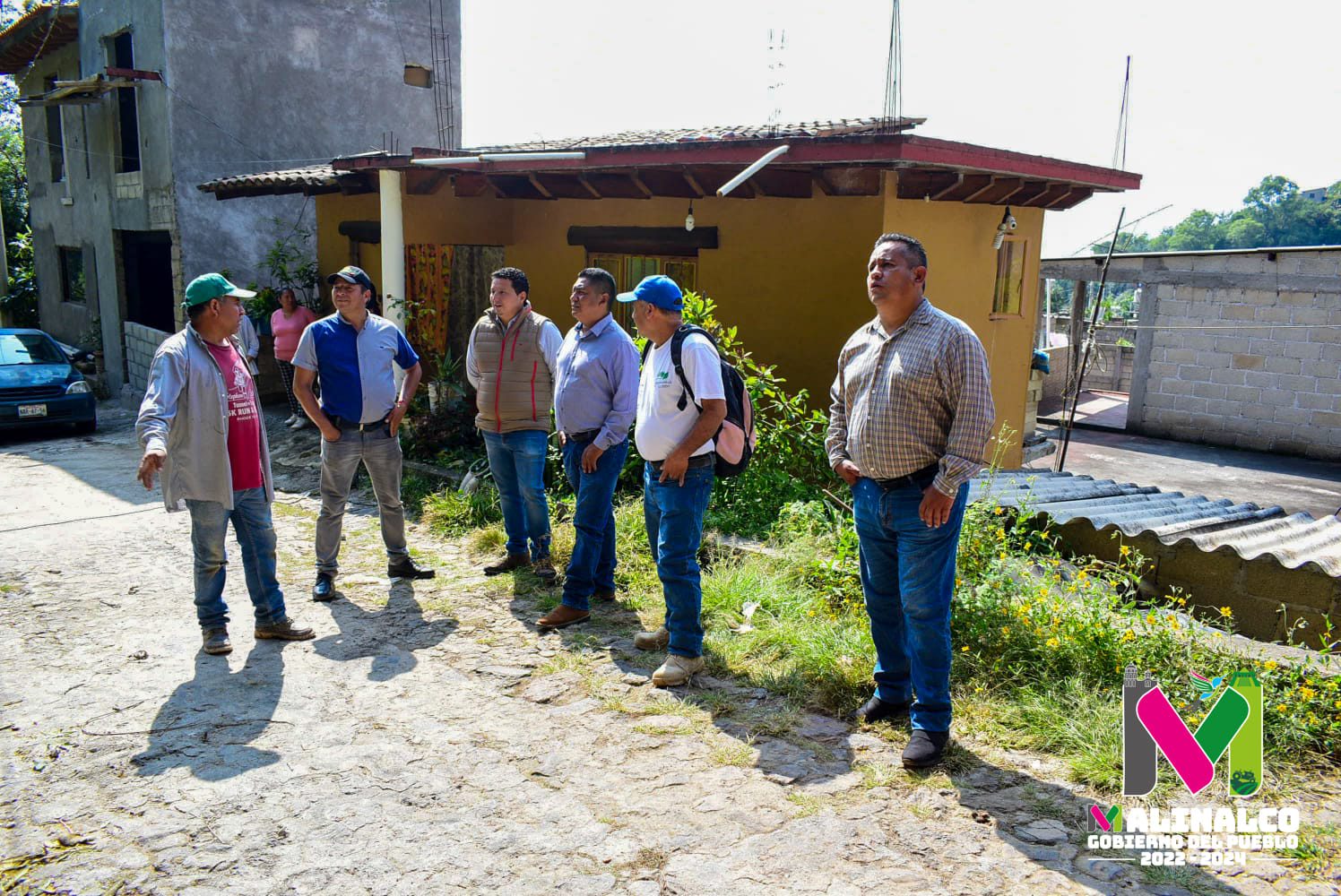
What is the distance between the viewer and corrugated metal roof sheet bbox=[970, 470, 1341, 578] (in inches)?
215

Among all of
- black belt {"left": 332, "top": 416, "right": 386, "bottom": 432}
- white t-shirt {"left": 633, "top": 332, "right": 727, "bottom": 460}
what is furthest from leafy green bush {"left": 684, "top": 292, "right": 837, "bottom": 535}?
black belt {"left": 332, "top": 416, "right": 386, "bottom": 432}

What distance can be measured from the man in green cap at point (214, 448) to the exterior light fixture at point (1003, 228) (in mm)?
6715

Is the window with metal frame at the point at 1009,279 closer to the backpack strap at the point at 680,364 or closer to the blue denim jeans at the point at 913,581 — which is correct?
the backpack strap at the point at 680,364

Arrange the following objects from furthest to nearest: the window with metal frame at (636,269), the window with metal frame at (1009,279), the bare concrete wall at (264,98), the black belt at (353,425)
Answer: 1. the bare concrete wall at (264,98)
2. the window with metal frame at (1009,279)
3. the window with metal frame at (636,269)
4. the black belt at (353,425)

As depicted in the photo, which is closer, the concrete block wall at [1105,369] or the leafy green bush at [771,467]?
the leafy green bush at [771,467]

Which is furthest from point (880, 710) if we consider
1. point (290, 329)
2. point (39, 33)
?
point (39, 33)

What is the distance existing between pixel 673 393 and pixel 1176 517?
13.0ft

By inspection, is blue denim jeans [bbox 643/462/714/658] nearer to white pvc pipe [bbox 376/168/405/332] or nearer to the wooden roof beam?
the wooden roof beam

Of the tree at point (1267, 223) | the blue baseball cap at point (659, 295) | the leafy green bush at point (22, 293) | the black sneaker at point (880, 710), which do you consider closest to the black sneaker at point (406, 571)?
the blue baseball cap at point (659, 295)

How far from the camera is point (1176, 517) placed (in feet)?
20.8

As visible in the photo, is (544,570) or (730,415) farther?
(544,570)

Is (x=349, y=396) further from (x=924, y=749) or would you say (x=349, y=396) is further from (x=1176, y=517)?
(x=1176, y=517)

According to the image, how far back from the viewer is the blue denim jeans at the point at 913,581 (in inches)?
140

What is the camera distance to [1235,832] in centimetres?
320
